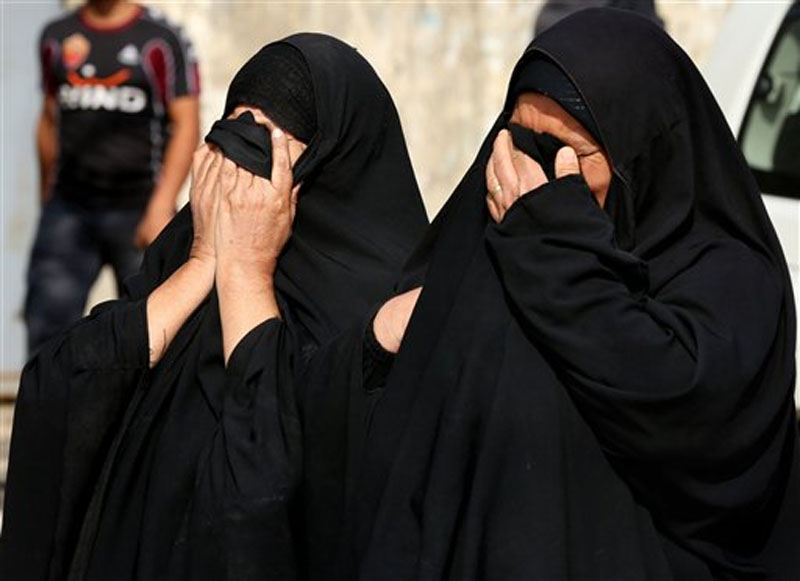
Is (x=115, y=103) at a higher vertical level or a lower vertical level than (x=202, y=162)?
lower

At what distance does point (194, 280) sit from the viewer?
3.65 metres

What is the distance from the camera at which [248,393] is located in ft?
11.3

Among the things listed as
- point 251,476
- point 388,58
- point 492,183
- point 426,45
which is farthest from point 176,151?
point 492,183

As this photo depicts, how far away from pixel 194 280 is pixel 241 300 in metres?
0.14

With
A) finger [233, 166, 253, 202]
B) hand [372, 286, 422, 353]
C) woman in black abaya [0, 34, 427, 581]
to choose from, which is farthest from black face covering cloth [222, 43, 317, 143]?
hand [372, 286, 422, 353]

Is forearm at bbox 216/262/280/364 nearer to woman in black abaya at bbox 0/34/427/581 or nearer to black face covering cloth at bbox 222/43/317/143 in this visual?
woman in black abaya at bbox 0/34/427/581

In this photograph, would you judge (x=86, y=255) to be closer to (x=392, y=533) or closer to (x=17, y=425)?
(x=17, y=425)

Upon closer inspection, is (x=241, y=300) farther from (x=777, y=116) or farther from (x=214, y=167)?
(x=777, y=116)

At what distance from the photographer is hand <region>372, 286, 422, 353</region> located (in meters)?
3.24

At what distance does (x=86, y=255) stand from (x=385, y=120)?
3.56 metres

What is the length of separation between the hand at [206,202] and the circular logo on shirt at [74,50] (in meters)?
3.69

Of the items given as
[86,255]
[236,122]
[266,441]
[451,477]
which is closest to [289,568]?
[266,441]

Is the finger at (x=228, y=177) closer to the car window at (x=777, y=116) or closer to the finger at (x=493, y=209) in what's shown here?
the finger at (x=493, y=209)

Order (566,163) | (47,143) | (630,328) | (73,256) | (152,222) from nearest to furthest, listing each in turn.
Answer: (630,328)
(566,163)
(152,222)
(73,256)
(47,143)
